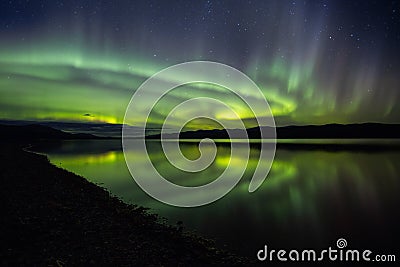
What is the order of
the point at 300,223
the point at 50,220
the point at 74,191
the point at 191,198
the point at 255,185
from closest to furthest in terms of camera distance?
the point at 50,220
the point at 300,223
the point at 74,191
the point at 191,198
the point at 255,185

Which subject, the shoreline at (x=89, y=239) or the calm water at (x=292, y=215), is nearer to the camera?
the shoreline at (x=89, y=239)

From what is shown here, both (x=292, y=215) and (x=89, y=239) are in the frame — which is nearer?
(x=89, y=239)

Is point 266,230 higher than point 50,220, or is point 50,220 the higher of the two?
point 50,220

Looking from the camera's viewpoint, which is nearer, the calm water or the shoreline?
the shoreline

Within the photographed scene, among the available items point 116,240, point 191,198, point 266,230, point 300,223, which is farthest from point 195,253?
point 191,198

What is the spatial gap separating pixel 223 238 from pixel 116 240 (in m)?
4.33

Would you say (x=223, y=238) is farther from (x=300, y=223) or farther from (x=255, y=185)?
(x=255, y=185)

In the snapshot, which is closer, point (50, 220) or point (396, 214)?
point (50, 220)

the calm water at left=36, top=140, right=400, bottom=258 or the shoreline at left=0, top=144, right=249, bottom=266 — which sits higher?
the shoreline at left=0, top=144, right=249, bottom=266

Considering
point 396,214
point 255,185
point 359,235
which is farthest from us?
point 255,185

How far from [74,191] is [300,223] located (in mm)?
13591

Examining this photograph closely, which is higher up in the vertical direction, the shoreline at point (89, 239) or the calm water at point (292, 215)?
the shoreline at point (89, 239)

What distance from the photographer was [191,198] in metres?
20.0

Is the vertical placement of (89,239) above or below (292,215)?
above
